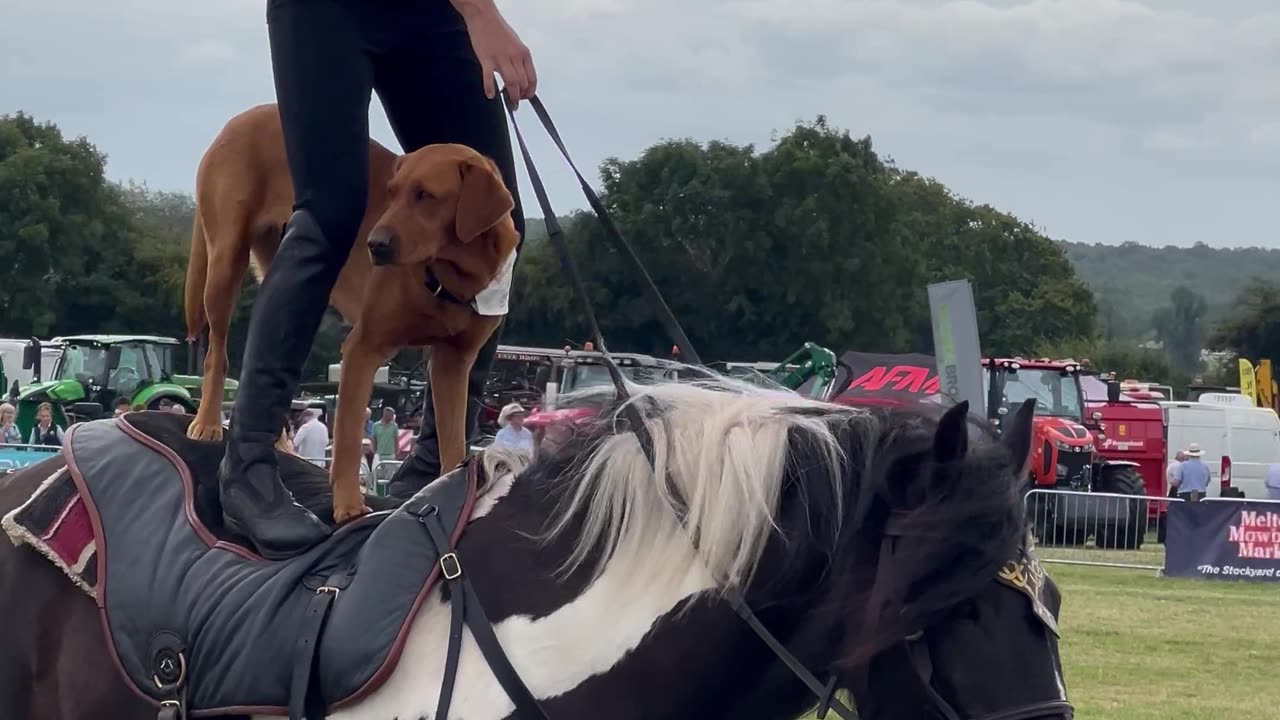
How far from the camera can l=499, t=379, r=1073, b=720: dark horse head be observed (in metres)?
2.38

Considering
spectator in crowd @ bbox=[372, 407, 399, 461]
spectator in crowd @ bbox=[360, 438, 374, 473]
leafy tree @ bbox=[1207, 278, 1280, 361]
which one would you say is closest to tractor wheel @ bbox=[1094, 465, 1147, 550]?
spectator in crowd @ bbox=[372, 407, 399, 461]

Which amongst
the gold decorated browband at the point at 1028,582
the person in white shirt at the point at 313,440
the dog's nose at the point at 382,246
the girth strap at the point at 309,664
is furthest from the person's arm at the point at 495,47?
the person in white shirt at the point at 313,440

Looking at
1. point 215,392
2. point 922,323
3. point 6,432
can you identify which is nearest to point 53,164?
point 922,323

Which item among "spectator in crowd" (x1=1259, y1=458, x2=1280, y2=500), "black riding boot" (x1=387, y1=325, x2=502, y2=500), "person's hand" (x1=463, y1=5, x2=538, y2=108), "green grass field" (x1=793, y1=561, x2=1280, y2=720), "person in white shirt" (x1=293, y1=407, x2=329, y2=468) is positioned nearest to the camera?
"person's hand" (x1=463, y1=5, x2=538, y2=108)

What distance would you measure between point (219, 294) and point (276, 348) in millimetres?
456

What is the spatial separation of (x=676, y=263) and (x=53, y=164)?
24.3 metres

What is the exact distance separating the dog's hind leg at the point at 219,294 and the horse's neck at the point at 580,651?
3.40 ft

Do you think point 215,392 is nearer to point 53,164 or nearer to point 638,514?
point 638,514

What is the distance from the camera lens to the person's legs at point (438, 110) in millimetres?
3391

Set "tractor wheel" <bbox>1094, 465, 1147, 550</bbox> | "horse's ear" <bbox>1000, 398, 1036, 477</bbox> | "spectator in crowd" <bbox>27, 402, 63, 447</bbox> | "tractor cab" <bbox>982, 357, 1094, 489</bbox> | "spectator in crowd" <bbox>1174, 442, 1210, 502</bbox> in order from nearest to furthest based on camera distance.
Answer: "horse's ear" <bbox>1000, 398, 1036, 477</bbox>, "spectator in crowd" <bbox>27, 402, 63, 447</bbox>, "tractor wheel" <bbox>1094, 465, 1147, 550</bbox>, "tractor cab" <bbox>982, 357, 1094, 489</bbox>, "spectator in crowd" <bbox>1174, 442, 1210, 502</bbox>

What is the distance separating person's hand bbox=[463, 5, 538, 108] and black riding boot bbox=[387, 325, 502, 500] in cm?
68

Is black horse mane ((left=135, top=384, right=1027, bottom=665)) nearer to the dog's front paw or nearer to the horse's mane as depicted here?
the horse's mane

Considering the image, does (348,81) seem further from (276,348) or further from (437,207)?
(276,348)

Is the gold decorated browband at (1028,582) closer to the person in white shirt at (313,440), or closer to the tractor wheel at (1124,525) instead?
the person in white shirt at (313,440)
